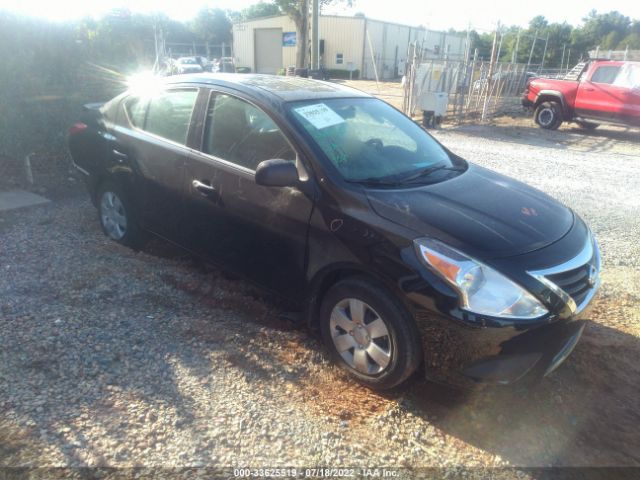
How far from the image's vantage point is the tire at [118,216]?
4.57 m

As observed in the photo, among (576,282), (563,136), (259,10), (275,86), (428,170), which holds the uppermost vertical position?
(259,10)

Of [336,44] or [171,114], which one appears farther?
[336,44]

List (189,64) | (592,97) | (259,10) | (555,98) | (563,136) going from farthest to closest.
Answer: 1. (259,10)
2. (189,64)
3. (555,98)
4. (563,136)
5. (592,97)

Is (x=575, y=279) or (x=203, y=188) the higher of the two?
(x=203, y=188)

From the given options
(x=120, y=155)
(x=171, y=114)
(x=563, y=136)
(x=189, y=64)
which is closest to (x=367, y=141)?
(x=171, y=114)

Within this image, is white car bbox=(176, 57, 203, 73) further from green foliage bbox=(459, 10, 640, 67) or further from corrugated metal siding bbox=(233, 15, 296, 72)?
green foliage bbox=(459, 10, 640, 67)

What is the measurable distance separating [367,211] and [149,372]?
1.65 m

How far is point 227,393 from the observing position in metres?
2.89

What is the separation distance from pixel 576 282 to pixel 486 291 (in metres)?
0.62

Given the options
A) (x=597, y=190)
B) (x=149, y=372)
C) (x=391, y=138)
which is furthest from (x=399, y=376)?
(x=597, y=190)

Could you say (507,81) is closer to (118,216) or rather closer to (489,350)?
(118,216)

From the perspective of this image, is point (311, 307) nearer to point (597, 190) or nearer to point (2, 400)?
point (2, 400)

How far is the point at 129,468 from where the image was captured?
233cm

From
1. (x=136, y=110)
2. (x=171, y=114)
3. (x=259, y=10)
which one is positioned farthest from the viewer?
(x=259, y=10)
